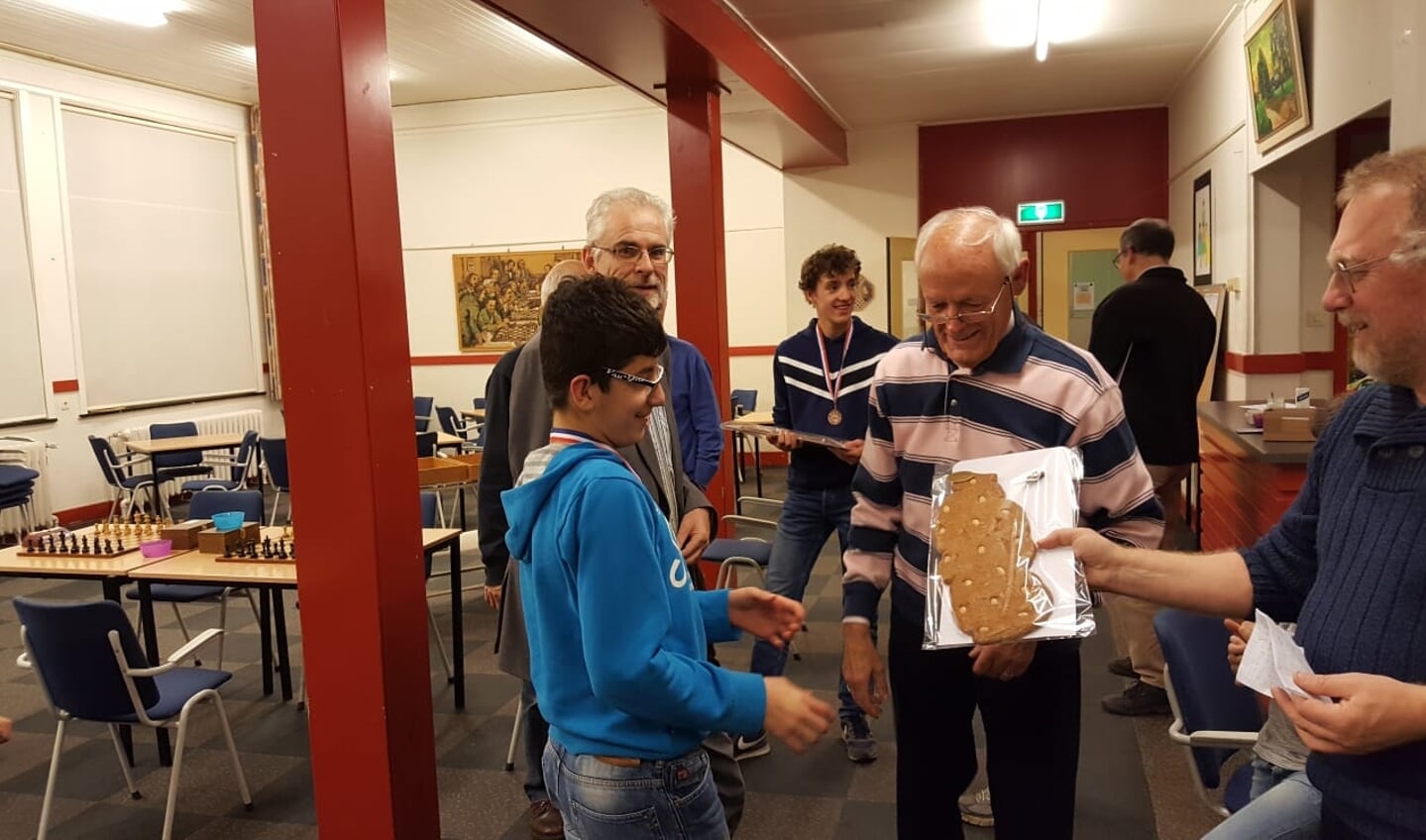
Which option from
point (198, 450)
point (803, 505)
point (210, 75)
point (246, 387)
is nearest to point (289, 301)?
point (803, 505)

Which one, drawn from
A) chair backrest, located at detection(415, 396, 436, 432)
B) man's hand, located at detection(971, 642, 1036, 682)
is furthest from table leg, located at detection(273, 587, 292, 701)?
chair backrest, located at detection(415, 396, 436, 432)

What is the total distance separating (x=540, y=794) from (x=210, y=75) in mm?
8322

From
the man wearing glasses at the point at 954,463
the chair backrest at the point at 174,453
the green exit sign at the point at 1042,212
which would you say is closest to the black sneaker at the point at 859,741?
the man wearing glasses at the point at 954,463

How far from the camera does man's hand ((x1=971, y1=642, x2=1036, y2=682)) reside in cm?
175

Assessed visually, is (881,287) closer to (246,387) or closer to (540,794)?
(246,387)

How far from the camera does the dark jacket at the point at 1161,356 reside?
4.34 meters

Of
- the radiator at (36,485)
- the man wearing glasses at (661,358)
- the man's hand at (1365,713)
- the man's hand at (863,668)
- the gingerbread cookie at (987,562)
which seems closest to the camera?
the man's hand at (1365,713)

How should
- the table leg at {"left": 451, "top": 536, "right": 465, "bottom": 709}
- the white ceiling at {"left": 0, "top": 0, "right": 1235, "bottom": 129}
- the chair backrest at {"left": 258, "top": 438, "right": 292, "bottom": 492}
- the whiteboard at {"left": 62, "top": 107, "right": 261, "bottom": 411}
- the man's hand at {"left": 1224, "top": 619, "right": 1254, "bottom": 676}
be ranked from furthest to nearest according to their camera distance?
the whiteboard at {"left": 62, "top": 107, "right": 261, "bottom": 411}, the chair backrest at {"left": 258, "top": 438, "right": 292, "bottom": 492}, the white ceiling at {"left": 0, "top": 0, "right": 1235, "bottom": 129}, the table leg at {"left": 451, "top": 536, "right": 465, "bottom": 709}, the man's hand at {"left": 1224, "top": 619, "right": 1254, "bottom": 676}

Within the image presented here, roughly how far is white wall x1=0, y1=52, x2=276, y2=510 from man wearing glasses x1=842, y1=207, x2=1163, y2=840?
8.12 m

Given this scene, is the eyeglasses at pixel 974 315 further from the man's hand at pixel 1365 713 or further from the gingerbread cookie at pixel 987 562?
the man's hand at pixel 1365 713

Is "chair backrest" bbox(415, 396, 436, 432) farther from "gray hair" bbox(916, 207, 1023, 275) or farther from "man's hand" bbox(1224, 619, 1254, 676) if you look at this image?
"man's hand" bbox(1224, 619, 1254, 676)

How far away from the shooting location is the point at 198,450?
26.2 feet

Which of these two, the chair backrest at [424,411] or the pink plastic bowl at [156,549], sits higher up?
the chair backrest at [424,411]

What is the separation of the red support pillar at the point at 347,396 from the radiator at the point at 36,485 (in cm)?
650
